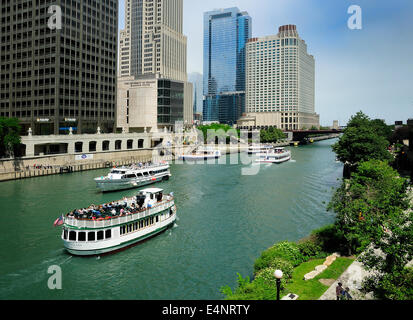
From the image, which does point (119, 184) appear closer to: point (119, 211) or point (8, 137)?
point (119, 211)

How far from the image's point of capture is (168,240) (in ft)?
133

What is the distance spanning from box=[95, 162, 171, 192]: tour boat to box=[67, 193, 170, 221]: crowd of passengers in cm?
→ 2546

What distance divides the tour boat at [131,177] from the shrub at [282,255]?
4613cm

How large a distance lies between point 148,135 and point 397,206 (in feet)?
413

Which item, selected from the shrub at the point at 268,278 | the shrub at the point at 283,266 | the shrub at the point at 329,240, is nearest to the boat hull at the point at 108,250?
the shrub at the point at 283,266

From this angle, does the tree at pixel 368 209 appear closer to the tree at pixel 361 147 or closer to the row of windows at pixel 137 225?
the row of windows at pixel 137 225

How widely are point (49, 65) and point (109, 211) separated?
10491 centimetres

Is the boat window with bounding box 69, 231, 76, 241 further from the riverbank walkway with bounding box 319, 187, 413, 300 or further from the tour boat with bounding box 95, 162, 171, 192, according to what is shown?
the tour boat with bounding box 95, 162, 171, 192

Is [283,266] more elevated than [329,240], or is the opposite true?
[283,266]

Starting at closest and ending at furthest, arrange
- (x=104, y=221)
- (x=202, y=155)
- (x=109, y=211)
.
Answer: (x=104, y=221)
(x=109, y=211)
(x=202, y=155)

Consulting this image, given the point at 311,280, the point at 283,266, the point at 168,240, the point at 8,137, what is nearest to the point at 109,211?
the point at 168,240

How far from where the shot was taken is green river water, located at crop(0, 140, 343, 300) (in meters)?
28.6
